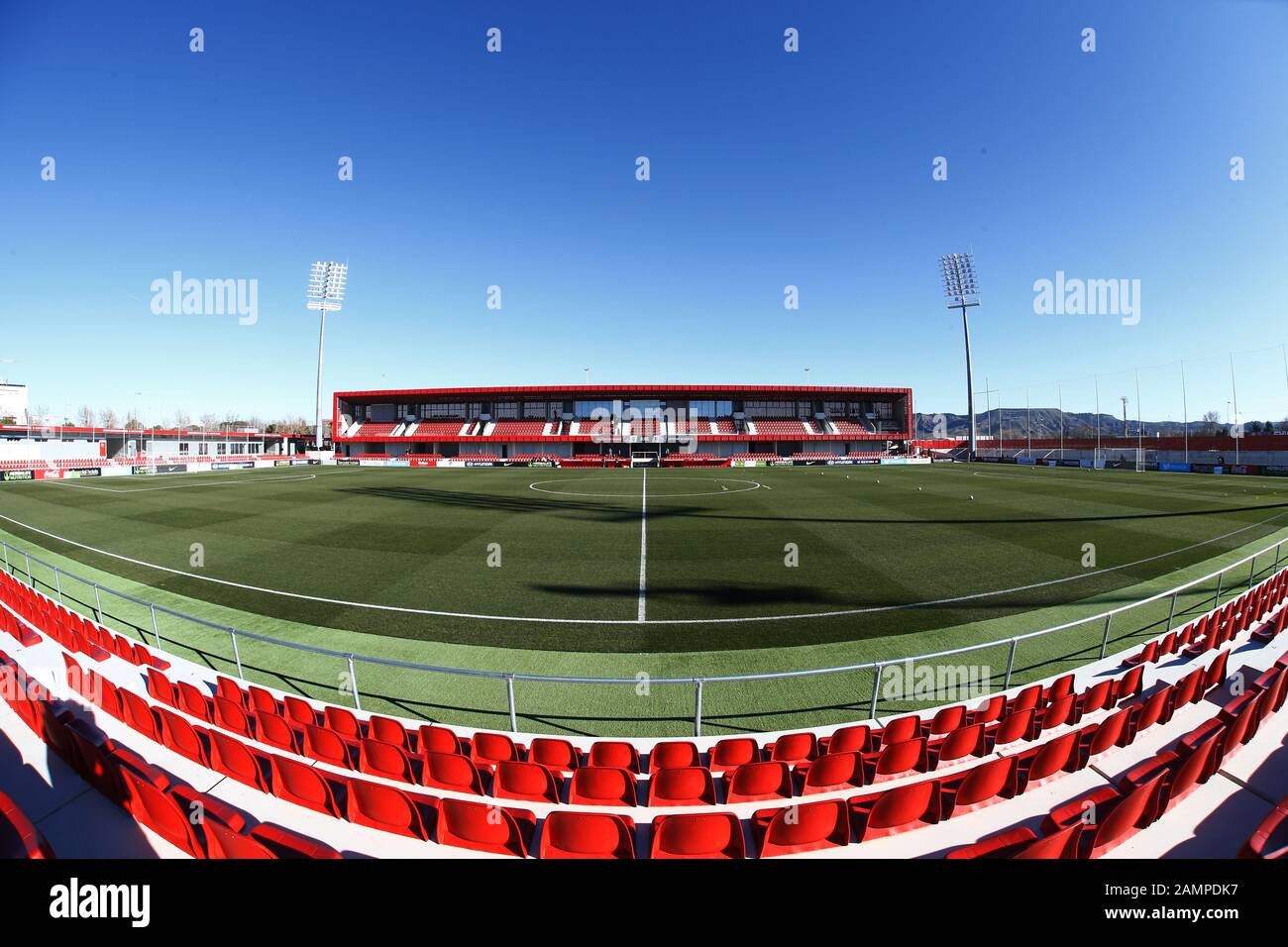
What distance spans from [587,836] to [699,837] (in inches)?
37.8

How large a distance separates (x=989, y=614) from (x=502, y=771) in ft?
38.4

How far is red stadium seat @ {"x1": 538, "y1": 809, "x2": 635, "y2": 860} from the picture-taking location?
418 cm

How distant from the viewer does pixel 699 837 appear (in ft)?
14.1

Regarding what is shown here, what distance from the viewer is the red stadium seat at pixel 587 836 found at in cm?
418

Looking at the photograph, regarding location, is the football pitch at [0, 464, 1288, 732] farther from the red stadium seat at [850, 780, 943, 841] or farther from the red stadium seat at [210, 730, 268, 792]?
the red stadium seat at [850, 780, 943, 841]

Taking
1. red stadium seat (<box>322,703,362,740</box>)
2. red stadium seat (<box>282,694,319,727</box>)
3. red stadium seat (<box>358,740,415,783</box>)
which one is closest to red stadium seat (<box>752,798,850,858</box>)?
red stadium seat (<box>358,740,415,783</box>)

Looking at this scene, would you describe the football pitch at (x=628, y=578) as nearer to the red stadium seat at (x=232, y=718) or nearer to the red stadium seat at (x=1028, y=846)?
the red stadium seat at (x=232, y=718)

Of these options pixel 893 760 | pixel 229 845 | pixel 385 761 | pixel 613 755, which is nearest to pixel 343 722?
pixel 385 761

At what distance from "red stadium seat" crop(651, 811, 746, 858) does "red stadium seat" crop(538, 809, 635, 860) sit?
265 millimetres

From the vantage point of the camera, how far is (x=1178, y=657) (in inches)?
339

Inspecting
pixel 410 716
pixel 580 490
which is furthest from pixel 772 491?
pixel 410 716

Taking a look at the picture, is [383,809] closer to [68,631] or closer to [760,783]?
[760,783]

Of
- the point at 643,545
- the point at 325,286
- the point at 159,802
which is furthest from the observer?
the point at 325,286

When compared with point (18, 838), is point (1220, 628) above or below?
below
